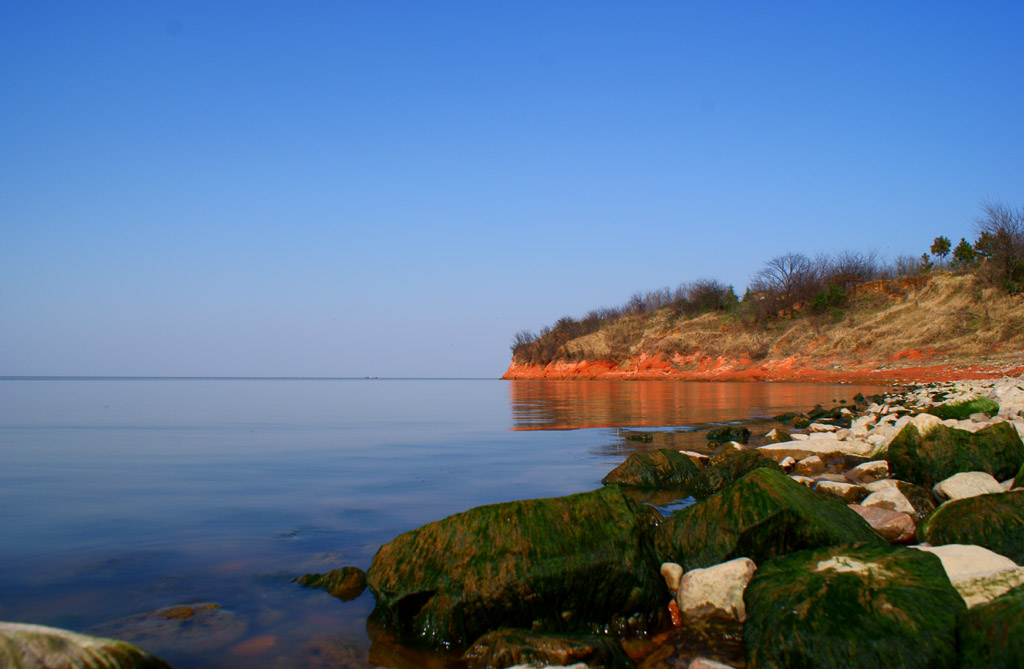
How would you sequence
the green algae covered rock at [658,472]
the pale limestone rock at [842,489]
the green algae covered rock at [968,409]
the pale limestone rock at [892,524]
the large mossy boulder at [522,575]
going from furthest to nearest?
the green algae covered rock at [968,409] → the green algae covered rock at [658,472] → the pale limestone rock at [842,489] → the pale limestone rock at [892,524] → the large mossy boulder at [522,575]

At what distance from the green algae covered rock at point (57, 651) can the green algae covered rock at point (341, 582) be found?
149 cm

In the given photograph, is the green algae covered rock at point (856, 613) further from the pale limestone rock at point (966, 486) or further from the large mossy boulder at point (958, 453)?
the large mossy boulder at point (958, 453)

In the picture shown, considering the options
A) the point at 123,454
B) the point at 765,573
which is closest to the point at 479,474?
the point at 765,573

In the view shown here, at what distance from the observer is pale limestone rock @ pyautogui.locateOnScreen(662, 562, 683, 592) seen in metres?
3.94

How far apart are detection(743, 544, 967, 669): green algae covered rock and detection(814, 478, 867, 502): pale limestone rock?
262 cm

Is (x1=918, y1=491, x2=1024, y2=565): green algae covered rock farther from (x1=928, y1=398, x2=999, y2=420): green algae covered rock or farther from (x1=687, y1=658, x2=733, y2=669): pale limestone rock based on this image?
(x1=928, y1=398, x2=999, y2=420): green algae covered rock

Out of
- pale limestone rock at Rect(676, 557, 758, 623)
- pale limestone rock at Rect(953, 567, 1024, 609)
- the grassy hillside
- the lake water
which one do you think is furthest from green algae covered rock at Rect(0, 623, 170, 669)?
the grassy hillside

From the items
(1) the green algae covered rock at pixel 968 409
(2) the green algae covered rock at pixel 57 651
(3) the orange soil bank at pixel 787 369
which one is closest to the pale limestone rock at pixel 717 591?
(2) the green algae covered rock at pixel 57 651

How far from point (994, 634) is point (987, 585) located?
623 mm

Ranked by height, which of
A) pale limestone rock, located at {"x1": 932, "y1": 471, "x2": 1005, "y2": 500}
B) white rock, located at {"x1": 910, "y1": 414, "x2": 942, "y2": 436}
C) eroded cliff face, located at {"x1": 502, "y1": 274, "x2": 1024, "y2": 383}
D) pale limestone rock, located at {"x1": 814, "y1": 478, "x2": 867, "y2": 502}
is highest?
eroded cliff face, located at {"x1": 502, "y1": 274, "x2": 1024, "y2": 383}

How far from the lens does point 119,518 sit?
21.1 ft

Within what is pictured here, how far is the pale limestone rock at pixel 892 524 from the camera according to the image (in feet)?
15.4

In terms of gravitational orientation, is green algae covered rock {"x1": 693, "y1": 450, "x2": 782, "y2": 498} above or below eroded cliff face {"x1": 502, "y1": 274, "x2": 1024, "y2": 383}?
below

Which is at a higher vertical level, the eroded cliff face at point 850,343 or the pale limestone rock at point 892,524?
the eroded cliff face at point 850,343
